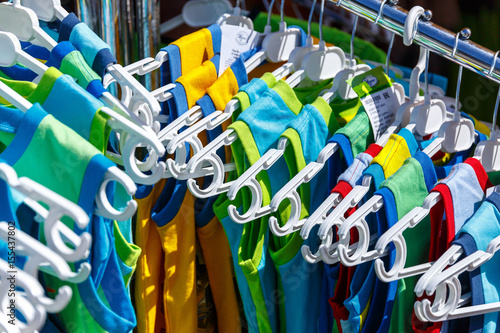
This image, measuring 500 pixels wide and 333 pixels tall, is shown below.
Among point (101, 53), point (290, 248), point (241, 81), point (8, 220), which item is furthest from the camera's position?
point (241, 81)

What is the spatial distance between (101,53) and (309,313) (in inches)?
21.6

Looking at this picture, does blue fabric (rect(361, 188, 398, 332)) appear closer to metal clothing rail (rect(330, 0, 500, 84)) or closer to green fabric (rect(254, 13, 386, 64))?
metal clothing rail (rect(330, 0, 500, 84))

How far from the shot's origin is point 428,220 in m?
A: 0.94

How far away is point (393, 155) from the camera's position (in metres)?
0.96

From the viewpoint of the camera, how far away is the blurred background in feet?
3.73

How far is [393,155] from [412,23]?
8.2 inches

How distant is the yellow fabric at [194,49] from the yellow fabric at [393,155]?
1.24 feet

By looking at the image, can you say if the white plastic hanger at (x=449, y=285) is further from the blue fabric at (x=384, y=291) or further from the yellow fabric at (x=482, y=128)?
the yellow fabric at (x=482, y=128)

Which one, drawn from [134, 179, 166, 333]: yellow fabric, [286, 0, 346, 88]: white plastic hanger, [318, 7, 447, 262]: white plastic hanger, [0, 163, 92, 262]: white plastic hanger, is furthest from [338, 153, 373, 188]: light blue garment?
[0, 163, 92, 262]: white plastic hanger

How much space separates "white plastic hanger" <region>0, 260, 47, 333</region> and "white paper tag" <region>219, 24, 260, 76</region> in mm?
629

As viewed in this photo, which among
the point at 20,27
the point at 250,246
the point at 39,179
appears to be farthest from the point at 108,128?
the point at 250,246

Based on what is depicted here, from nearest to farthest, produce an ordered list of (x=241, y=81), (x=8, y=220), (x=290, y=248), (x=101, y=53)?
(x=8, y=220) → (x=101, y=53) → (x=290, y=248) → (x=241, y=81)

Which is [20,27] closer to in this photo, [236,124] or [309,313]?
[236,124]

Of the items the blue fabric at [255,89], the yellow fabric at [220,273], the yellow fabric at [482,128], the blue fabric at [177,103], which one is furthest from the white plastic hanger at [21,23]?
the yellow fabric at [482,128]
